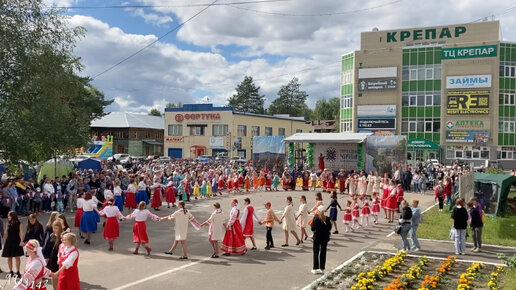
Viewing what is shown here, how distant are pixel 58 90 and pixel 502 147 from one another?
5313 centimetres

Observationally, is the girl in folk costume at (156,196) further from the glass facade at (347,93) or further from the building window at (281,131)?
the building window at (281,131)

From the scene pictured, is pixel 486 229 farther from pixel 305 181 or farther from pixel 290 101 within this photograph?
pixel 290 101

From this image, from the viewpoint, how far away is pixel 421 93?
2318 inches

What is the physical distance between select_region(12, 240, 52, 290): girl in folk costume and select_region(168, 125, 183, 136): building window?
57217 millimetres

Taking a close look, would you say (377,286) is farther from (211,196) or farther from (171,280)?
(211,196)

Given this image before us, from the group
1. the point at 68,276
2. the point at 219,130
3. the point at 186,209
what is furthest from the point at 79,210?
the point at 219,130

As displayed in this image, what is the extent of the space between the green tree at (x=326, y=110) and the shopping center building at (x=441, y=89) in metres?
40.3

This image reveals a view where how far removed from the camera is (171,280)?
10250mm

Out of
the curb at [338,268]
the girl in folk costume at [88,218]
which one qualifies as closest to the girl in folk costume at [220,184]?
the girl in folk costume at [88,218]

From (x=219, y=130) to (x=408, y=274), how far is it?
52.2 m

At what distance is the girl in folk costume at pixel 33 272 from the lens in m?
7.48

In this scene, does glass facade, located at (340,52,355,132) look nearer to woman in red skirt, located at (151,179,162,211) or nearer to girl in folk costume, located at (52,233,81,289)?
woman in red skirt, located at (151,179,162,211)

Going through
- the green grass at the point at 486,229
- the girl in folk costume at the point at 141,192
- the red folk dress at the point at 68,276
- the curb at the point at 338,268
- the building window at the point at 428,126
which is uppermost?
the building window at the point at 428,126

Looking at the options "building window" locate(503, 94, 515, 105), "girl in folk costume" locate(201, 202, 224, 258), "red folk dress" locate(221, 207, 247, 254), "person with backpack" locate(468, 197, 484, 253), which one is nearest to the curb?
"red folk dress" locate(221, 207, 247, 254)
